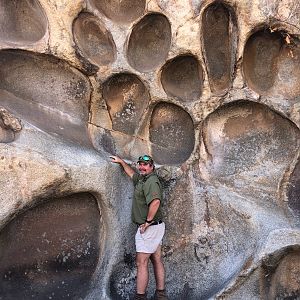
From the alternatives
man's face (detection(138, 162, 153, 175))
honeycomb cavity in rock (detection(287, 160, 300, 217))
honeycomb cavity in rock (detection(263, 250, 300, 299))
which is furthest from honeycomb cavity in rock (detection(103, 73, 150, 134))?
honeycomb cavity in rock (detection(263, 250, 300, 299))

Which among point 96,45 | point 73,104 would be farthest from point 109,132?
point 96,45

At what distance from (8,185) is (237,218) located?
1399 mm

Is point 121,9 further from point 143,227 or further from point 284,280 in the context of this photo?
point 284,280

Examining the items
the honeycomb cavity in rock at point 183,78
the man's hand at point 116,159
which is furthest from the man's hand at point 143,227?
the honeycomb cavity in rock at point 183,78

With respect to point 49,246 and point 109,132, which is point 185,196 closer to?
point 109,132

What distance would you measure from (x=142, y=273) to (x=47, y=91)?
4.19ft

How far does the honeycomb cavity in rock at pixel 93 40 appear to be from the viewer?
3832mm

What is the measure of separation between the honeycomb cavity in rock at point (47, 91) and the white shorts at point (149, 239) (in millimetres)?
681

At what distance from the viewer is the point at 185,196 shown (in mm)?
3893

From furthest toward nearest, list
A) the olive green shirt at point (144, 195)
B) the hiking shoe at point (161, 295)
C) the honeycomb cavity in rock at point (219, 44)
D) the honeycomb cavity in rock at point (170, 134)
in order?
the honeycomb cavity in rock at point (170, 134) < the honeycomb cavity in rock at point (219, 44) < the hiking shoe at point (161, 295) < the olive green shirt at point (144, 195)

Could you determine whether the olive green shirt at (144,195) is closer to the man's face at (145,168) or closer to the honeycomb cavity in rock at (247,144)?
the man's face at (145,168)

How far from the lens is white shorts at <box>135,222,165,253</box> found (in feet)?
11.9

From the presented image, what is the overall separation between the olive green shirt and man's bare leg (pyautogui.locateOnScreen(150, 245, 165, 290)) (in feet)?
0.74

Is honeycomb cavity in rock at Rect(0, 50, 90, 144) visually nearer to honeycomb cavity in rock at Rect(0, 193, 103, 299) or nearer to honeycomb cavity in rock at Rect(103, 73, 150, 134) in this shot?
honeycomb cavity in rock at Rect(103, 73, 150, 134)
